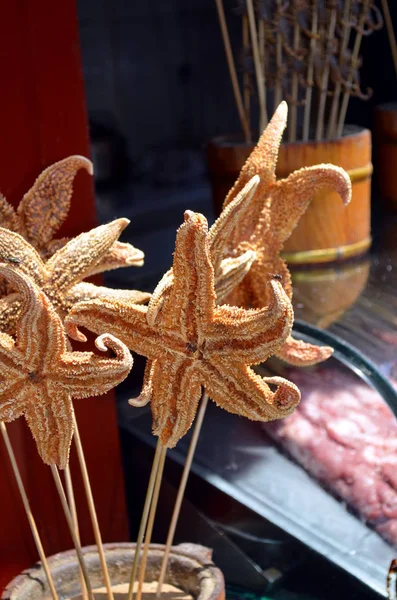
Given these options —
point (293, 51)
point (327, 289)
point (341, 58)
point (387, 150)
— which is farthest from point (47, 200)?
point (387, 150)

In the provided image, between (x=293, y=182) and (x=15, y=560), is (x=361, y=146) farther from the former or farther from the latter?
(x=15, y=560)

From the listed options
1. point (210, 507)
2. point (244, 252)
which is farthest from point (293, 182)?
point (210, 507)

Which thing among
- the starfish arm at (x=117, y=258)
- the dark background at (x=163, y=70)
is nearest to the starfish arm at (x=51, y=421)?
the starfish arm at (x=117, y=258)

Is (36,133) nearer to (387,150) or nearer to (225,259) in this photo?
(225,259)

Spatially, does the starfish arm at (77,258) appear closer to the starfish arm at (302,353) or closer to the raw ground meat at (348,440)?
the starfish arm at (302,353)

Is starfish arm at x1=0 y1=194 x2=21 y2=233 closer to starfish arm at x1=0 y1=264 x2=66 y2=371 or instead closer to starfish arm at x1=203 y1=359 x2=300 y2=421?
starfish arm at x1=0 y1=264 x2=66 y2=371

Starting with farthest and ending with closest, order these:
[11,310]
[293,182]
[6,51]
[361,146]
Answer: [361,146], [6,51], [293,182], [11,310]
